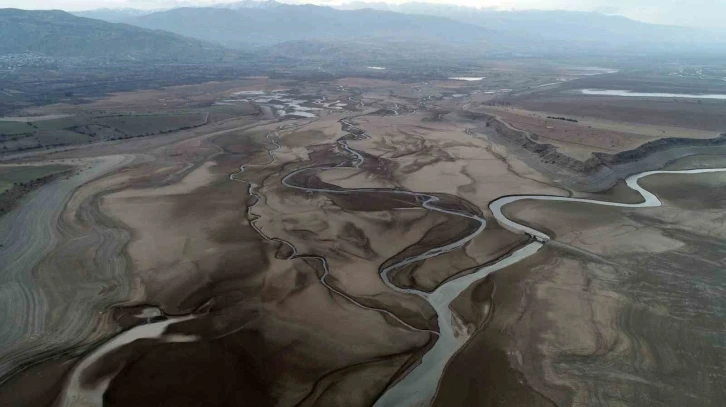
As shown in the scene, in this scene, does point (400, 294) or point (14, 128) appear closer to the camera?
point (400, 294)

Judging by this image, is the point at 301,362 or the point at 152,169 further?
the point at 152,169

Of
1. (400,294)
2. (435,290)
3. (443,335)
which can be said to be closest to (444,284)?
(435,290)

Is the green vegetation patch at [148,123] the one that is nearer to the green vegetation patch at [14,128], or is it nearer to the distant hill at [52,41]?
the green vegetation patch at [14,128]

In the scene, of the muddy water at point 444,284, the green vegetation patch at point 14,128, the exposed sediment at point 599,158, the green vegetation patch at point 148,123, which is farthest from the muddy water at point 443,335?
the green vegetation patch at point 14,128

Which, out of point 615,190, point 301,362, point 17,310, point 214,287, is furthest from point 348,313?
point 615,190

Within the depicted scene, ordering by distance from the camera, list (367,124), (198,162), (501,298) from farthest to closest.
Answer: (367,124), (198,162), (501,298)

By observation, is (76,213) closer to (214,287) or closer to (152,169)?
(152,169)

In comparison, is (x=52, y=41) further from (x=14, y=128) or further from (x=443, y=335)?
(x=443, y=335)

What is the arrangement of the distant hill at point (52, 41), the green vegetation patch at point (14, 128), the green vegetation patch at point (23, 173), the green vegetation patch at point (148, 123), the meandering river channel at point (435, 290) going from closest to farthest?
the meandering river channel at point (435, 290) < the green vegetation patch at point (23, 173) < the green vegetation patch at point (14, 128) < the green vegetation patch at point (148, 123) < the distant hill at point (52, 41)
